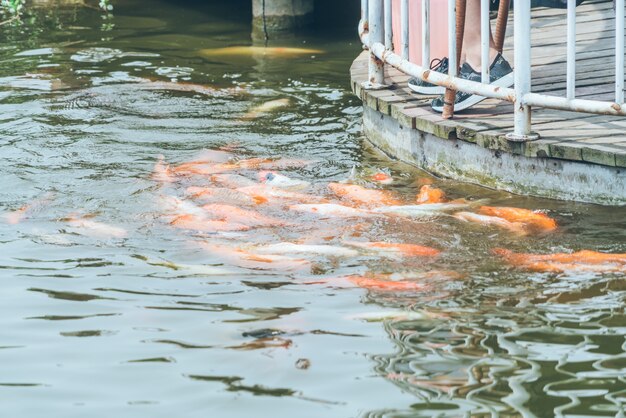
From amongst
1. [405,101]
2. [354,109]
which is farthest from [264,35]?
[405,101]

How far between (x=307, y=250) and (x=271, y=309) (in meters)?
0.86

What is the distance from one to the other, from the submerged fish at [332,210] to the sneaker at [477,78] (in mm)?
1297

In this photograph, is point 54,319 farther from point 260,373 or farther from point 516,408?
point 516,408

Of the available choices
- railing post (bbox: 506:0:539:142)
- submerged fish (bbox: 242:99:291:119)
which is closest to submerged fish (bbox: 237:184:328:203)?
railing post (bbox: 506:0:539:142)

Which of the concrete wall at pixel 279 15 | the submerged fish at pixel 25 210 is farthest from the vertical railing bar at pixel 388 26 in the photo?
the concrete wall at pixel 279 15

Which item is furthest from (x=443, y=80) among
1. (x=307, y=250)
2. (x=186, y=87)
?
(x=186, y=87)

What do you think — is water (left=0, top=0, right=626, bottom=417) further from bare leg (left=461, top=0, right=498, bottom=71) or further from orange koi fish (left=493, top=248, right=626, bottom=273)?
bare leg (left=461, top=0, right=498, bottom=71)

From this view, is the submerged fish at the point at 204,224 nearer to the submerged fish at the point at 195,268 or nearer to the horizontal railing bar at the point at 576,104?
the submerged fish at the point at 195,268

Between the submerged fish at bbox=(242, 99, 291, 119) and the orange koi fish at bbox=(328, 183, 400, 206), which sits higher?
the submerged fish at bbox=(242, 99, 291, 119)

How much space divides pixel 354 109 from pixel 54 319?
5410 millimetres

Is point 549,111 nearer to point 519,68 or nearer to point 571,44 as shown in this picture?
point 519,68

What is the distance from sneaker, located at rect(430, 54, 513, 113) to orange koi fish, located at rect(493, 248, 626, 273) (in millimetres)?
1710

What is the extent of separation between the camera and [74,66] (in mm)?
12516

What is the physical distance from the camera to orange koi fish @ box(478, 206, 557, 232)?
6.66m
